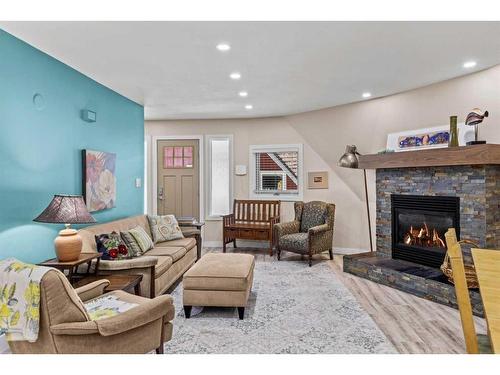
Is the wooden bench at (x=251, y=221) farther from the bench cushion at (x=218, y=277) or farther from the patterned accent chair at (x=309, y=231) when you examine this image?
the bench cushion at (x=218, y=277)

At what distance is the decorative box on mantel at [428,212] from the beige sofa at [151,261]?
2.16m

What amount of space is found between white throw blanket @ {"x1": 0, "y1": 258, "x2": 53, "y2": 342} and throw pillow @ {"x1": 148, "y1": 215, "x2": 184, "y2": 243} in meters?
2.82

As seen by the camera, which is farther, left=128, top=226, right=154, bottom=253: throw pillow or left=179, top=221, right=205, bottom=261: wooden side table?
left=179, top=221, right=205, bottom=261: wooden side table

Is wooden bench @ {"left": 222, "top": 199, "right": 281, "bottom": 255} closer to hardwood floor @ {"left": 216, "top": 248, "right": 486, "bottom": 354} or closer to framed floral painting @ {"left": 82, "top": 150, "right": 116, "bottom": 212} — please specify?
hardwood floor @ {"left": 216, "top": 248, "right": 486, "bottom": 354}

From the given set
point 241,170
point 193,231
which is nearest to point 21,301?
point 193,231

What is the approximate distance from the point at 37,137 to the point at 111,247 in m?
1.20

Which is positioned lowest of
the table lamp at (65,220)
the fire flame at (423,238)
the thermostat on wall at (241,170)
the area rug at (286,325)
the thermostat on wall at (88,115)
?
the area rug at (286,325)

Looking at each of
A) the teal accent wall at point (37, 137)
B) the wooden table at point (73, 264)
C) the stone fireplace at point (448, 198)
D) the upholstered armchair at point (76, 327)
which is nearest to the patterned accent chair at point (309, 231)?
the stone fireplace at point (448, 198)

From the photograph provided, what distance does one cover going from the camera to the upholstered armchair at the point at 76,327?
175cm

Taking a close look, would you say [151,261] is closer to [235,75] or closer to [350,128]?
[235,75]

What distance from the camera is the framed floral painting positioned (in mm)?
3768

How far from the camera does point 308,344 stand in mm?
2613

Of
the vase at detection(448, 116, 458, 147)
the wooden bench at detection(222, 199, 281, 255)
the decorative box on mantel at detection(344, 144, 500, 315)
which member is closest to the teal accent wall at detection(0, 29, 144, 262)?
the wooden bench at detection(222, 199, 281, 255)
